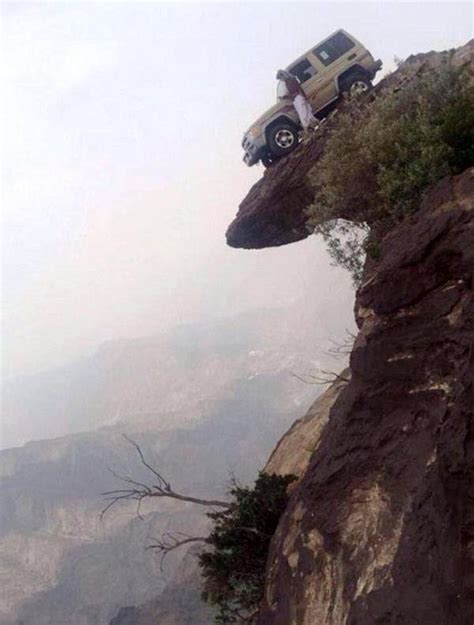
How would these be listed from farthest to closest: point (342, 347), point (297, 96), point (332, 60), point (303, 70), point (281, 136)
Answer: point (303, 70) → point (332, 60) → point (281, 136) → point (297, 96) → point (342, 347)

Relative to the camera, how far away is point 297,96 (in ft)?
61.2

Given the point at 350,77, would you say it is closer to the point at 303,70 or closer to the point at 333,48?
the point at 333,48

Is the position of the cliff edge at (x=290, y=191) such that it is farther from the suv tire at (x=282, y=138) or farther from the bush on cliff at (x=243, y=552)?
the bush on cliff at (x=243, y=552)

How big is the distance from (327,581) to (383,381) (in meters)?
2.96

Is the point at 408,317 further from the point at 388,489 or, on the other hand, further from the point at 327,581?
the point at 327,581

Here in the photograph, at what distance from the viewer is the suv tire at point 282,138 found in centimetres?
1909

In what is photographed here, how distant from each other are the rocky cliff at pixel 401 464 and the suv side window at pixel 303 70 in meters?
12.0

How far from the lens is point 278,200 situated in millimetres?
19109

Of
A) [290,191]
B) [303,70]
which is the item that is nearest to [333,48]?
[303,70]

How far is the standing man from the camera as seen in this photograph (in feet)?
60.4

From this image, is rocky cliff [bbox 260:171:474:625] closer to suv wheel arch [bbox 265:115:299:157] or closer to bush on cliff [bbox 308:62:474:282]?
bush on cliff [bbox 308:62:474:282]

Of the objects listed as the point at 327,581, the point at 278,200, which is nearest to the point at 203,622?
the point at 278,200

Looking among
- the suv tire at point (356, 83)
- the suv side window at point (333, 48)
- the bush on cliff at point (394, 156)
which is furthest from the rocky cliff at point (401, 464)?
the suv side window at point (333, 48)

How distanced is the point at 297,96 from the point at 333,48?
2.70 meters
